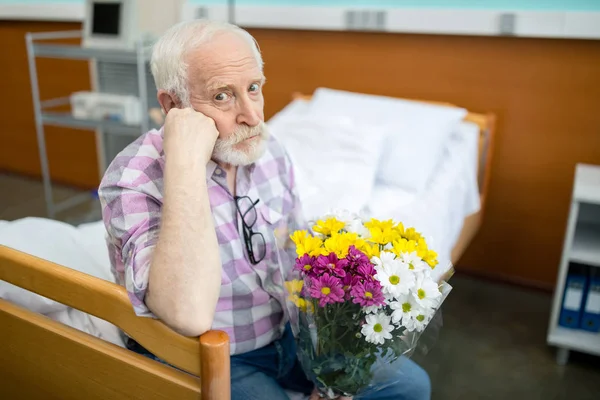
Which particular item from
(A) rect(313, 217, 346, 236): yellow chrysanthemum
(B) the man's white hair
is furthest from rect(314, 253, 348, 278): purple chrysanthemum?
(B) the man's white hair

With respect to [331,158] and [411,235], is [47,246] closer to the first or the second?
[411,235]

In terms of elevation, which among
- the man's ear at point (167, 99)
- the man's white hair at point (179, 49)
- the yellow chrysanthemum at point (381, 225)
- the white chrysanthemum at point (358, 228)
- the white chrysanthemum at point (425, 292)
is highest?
the man's white hair at point (179, 49)

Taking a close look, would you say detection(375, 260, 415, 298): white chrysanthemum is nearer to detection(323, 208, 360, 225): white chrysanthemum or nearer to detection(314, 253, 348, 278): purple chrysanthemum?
detection(314, 253, 348, 278): purple chrysanthemum

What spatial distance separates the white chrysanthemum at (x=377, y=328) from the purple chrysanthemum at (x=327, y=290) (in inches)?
2.2

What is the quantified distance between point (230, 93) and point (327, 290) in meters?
0.44

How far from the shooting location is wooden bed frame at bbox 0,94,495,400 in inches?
31.4

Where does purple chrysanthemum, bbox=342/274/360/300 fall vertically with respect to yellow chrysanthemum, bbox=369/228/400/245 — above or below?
below

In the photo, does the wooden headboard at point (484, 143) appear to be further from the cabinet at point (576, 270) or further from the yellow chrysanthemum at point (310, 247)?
the yellow chrysanthemum at point (310, 247)

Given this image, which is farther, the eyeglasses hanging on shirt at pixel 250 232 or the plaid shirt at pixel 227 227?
the eyeglasses hanging on shirt at pixel 250 232

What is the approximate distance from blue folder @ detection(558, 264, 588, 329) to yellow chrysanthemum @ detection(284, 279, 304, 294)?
1.41 meters

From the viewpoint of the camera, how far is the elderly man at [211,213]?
0.85m

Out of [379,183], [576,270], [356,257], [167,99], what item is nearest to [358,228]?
[356,257]

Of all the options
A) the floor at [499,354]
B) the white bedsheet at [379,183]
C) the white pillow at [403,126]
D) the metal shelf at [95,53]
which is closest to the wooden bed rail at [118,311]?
the white bedsheet at [379,183]

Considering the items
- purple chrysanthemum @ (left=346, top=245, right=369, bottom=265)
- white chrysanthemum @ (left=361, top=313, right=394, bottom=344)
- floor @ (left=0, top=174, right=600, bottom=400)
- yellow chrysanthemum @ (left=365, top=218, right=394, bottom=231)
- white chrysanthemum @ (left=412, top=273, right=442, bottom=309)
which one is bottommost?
floor @ (left=0, top=174, right=600, bottom=400)
